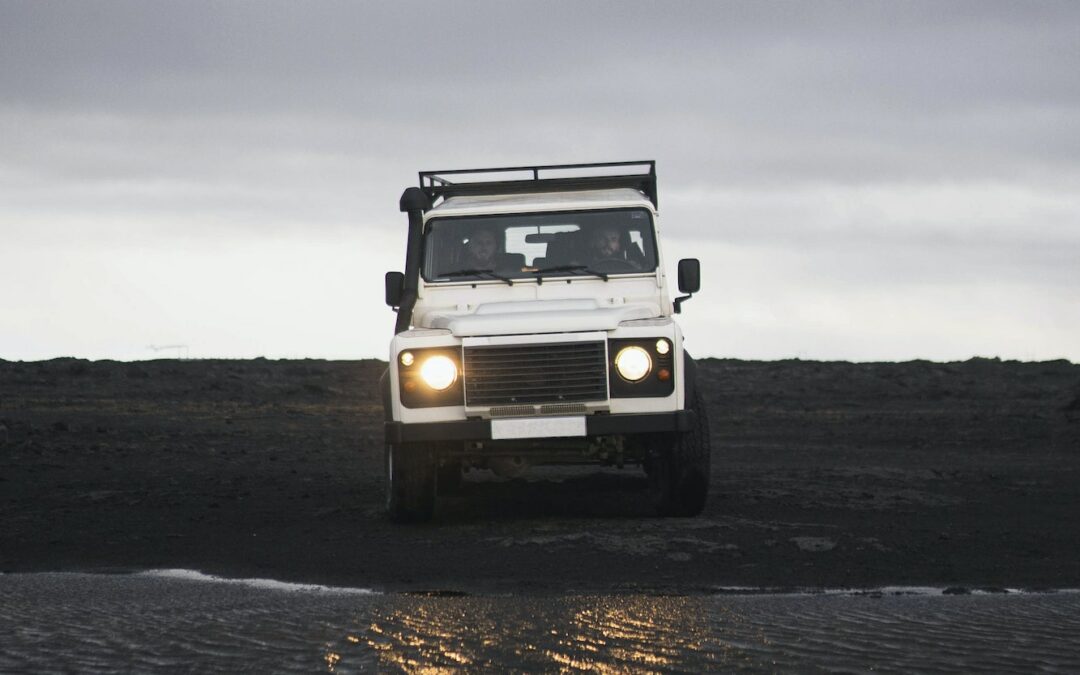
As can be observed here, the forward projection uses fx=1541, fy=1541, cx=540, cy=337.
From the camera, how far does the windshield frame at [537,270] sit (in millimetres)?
12094

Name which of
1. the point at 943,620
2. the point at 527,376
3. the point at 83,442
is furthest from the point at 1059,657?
the point at 83,442

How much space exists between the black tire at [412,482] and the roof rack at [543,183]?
2.56m

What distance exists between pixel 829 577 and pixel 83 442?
13.9m

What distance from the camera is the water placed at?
5.79 m

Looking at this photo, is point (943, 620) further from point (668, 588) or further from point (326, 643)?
point (326, 643)

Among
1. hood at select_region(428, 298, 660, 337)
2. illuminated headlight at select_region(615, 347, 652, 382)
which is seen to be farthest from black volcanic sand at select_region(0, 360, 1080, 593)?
hood at select_region(428, 298, 660, 337)

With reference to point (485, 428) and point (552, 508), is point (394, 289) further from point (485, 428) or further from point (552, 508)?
point (552, 508)

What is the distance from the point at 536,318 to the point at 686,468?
1.56 metres

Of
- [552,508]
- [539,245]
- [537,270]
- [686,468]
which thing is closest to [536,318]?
[537,270]

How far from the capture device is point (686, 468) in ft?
37.1

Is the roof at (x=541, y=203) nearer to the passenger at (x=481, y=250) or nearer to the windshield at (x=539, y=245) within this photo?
the windshield at (x=539, y=245)

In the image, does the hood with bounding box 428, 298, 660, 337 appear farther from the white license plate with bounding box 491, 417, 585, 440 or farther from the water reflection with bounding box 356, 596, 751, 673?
the water reflection with bounding box 356, 596, 751, 673

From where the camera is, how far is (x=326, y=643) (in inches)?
246

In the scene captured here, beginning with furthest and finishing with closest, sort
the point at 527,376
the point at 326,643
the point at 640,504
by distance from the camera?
the point at 640,504 < the point at 527,376 < the point at 326,643
